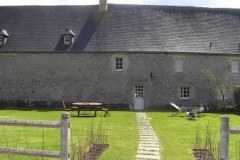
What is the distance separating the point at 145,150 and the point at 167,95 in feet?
75.3

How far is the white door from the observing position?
1427 inches

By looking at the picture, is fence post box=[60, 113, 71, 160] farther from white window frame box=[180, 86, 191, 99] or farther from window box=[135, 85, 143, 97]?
white window frame box=[180, 86, 191, 99]

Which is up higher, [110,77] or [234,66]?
[234,66]

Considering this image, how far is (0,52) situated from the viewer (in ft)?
123

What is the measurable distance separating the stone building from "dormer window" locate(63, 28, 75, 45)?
0.27 ft

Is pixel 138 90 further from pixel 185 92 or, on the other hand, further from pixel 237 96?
pixel 237 96

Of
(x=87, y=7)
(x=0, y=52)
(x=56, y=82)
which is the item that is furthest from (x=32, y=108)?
(x=87, y=7)

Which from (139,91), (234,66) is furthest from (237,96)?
(139,91)

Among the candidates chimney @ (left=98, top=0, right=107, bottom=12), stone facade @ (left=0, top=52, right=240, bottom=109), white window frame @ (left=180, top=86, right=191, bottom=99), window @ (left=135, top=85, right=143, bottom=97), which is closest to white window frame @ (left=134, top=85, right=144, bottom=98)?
window @ (left=135, top=85, right=143, bottom=97)

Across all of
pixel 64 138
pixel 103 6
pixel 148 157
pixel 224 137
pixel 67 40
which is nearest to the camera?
pixel 224 137

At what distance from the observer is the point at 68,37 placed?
37625mm

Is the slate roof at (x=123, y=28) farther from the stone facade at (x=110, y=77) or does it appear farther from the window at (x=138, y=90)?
the window at (x=138, y=90)

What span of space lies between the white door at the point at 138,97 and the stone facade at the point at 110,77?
287 mm

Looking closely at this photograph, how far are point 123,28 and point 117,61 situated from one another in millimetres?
3306
